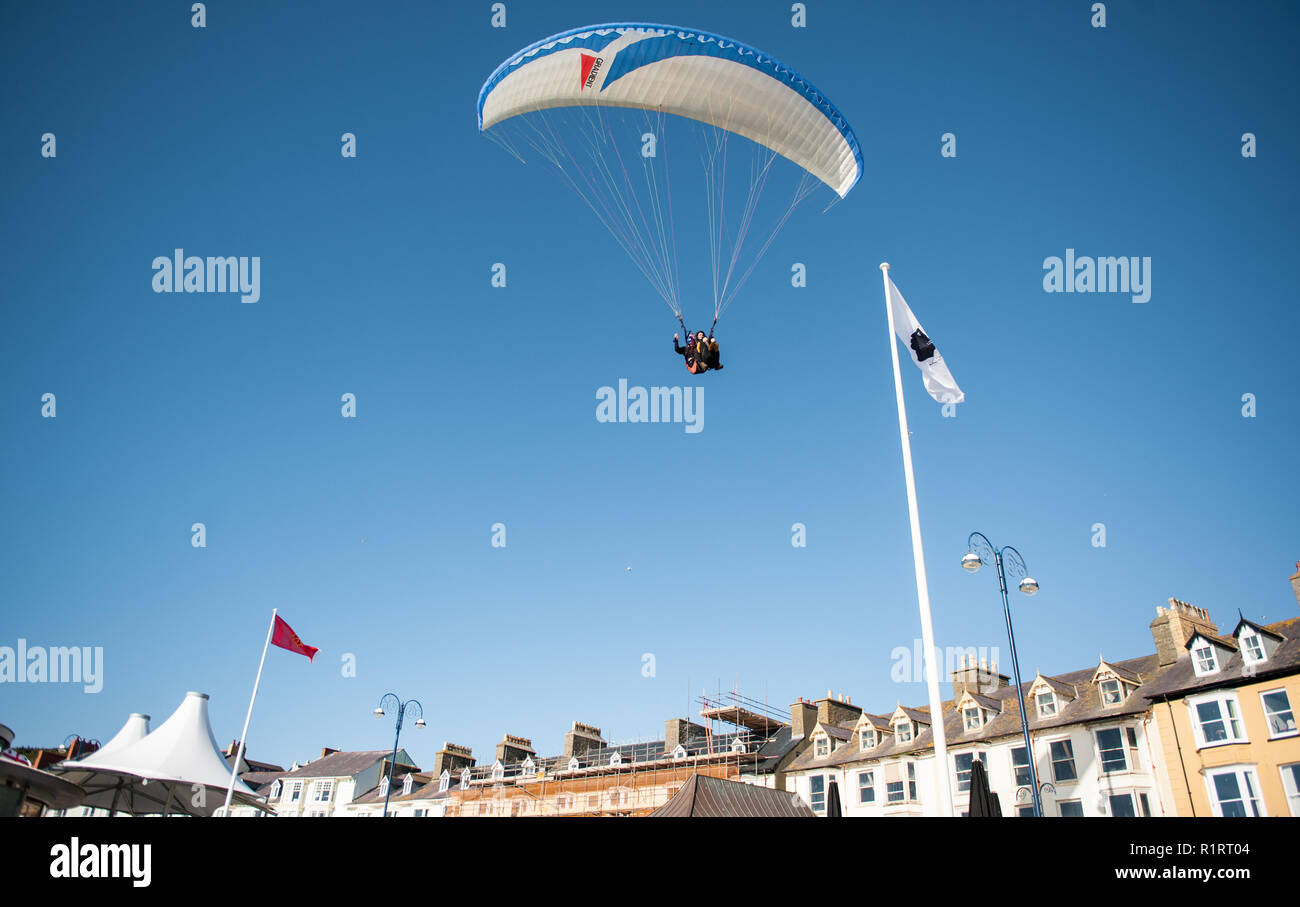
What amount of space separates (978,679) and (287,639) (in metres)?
27.8

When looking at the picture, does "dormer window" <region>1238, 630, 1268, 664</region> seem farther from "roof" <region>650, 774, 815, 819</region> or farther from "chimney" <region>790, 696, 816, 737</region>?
"chimney" <region>790, 696, 816, 737</region>

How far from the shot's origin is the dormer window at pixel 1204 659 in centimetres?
2422

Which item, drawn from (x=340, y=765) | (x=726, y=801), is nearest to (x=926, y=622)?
(x=726, y=801)

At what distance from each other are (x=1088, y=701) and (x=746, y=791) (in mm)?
12686

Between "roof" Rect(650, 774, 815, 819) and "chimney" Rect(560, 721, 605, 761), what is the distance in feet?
49.7

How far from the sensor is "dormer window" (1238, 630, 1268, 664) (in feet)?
75.6

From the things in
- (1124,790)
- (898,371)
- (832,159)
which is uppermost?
(832,159)

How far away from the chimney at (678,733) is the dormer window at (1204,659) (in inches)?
888

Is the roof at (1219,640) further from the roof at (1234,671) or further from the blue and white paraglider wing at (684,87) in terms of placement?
the blue and white paraglider wing at (684,87)

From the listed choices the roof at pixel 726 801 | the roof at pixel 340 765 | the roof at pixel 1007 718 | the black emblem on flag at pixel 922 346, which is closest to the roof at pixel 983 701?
the roof at pixel 1007 718

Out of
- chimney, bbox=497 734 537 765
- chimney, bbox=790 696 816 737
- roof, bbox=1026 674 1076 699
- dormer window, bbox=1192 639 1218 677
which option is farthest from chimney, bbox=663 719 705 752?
dormer window, bbox=1192 639 1218 677
